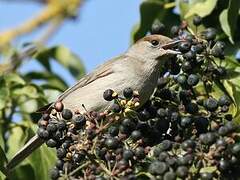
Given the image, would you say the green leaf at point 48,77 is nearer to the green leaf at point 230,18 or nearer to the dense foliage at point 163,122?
the dense foliage at point 163,122

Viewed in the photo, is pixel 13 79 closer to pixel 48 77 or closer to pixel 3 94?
pixel 3 94

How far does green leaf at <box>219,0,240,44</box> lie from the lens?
639cm

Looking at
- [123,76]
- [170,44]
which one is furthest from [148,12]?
[170,44]

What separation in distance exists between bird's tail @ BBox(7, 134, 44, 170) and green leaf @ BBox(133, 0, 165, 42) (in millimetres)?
1440

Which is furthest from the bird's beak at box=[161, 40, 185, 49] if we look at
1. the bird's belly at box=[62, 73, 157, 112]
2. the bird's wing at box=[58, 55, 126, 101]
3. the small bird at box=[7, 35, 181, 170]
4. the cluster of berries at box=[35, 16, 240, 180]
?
the bird's wing at box=[58, 55, 126, 101]

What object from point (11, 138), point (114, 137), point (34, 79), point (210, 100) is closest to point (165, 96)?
point (210, 100)

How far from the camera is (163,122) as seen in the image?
203 inches

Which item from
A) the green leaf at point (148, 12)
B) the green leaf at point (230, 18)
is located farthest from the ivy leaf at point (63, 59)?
the green leaf at point (230, 18)

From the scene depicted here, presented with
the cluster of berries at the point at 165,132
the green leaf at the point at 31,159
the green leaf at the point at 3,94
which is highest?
the green leaf at the point at 3,94

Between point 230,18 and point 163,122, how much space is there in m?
1.58

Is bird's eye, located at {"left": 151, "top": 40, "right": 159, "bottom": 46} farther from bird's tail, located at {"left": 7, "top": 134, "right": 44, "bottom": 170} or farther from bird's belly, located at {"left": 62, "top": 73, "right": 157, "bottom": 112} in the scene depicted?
bird's tail, located at {"left": 7, "top": 134, "right": 44, "bottom": 170}

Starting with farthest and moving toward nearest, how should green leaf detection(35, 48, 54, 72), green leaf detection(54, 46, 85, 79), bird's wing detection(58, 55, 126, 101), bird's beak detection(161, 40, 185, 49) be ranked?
green leaf detection(54, 46, 85, 79), green leaf detection(35, 48, 54, 72), bird's wing detection(58, 55, 126, 101), bird's beak detection(161, 40, 185, 49)

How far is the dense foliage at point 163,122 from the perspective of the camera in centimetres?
461

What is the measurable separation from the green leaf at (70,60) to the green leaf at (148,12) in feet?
3.44
